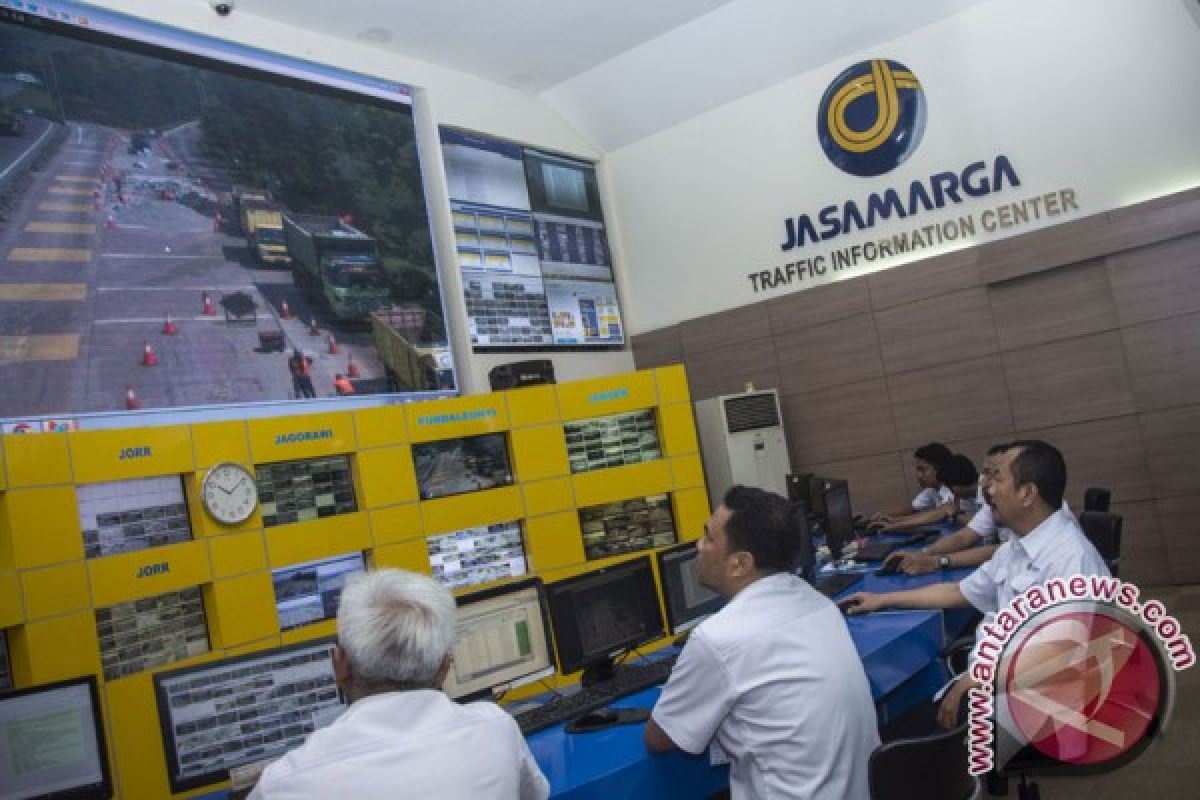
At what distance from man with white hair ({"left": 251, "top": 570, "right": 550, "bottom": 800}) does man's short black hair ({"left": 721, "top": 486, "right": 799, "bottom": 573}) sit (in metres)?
0.78

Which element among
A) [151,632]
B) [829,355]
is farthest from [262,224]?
[829,355]

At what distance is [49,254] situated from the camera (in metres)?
4.89

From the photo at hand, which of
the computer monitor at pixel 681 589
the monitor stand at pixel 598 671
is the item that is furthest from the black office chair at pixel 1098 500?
the monitor stand at pixel 598 671

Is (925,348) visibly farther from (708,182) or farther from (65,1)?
(65,1)

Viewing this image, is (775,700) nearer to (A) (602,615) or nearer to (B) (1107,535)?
(A) (602,615)

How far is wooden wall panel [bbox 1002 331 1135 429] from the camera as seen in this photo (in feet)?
20.3

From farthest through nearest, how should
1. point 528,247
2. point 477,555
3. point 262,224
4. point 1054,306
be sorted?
1. point 528,247
2. point 1054,306
3. point 477,555
4. point 262,224

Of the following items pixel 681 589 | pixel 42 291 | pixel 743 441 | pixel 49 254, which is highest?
pixel 49 254

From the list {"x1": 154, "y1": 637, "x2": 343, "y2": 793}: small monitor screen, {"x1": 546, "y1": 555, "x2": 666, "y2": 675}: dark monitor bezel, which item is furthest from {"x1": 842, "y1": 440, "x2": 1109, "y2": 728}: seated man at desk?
{"x1": 154, "y1": 637, "x2": 343, "y2": 793}: small monitor screen

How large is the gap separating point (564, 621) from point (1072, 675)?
1.47 m

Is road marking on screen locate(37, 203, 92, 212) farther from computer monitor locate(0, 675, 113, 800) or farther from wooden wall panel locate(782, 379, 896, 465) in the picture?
wooden wall panel locate(782, 379, 896, 465)

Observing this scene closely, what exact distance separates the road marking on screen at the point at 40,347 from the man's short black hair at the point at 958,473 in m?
4.84

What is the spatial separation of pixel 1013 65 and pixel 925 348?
6.56 ft

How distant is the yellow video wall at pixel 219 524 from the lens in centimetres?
416
